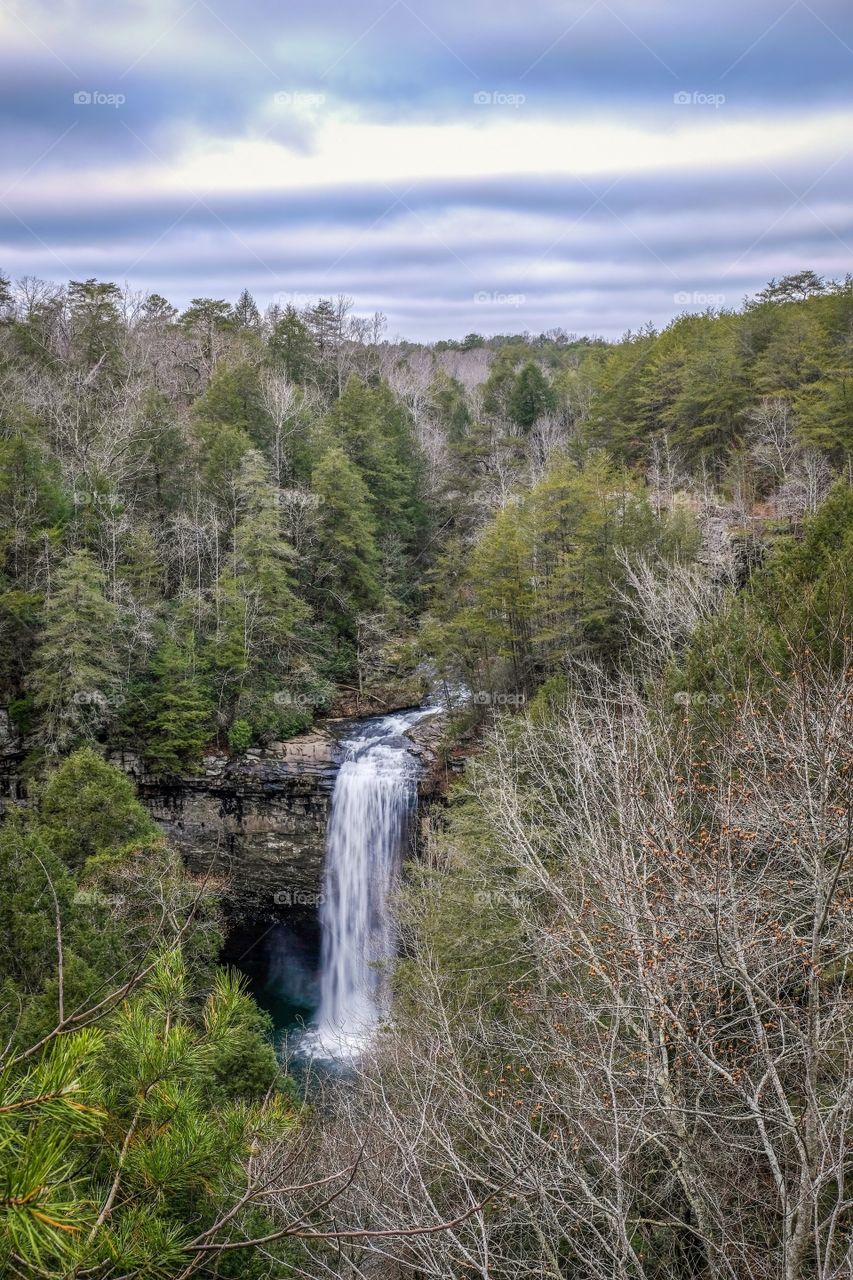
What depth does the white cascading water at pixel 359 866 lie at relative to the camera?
943 inches

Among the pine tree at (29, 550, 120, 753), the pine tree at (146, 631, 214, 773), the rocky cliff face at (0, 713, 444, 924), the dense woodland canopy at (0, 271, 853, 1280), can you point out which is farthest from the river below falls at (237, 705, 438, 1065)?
the pine tree at (29, 550, 120, 753)

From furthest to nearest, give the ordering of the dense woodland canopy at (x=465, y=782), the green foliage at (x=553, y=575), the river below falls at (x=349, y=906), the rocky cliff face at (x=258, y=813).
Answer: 1. the rocky cliff face at (x=258, y=813)
2. the river below falls at (x=349, y=906)
3. the green foliage at (x=553, y=575)
4. the dense woodland canopy at (x=465, y=782)

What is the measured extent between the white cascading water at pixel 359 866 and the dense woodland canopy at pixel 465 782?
197cm

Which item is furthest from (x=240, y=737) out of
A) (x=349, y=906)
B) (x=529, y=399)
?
(x=529, y=399)

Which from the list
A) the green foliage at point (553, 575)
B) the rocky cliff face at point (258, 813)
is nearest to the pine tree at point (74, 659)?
the rocky cliff face at point (258, 813)

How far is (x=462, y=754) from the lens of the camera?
81.5 feet

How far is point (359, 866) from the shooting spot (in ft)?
81.4

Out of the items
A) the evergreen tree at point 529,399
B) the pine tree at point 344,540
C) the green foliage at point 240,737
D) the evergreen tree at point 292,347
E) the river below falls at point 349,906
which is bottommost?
the river below falls at point 349,906

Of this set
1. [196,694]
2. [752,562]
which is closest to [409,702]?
[196,694]

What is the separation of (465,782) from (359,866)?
6767mm

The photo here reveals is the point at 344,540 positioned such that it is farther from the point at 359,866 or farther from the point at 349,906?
the point at 349,906

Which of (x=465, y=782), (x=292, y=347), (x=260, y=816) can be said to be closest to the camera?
(x=465, y=782)

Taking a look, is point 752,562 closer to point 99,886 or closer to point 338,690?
point 338,690

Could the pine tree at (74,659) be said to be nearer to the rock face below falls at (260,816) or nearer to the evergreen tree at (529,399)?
the rock face below falls at (260,816)
